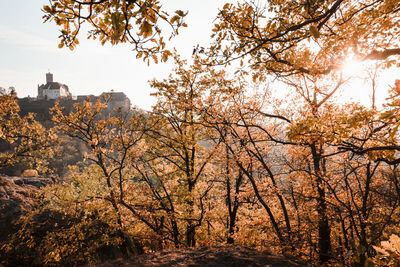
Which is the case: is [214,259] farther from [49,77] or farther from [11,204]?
[49,77]

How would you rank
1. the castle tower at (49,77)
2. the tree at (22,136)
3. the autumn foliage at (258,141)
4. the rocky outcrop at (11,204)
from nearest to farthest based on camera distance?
the autumn foliage at (258,141) < the tree at (22,136) < the rocky outcrop at (11,204) < the castle tower at (49,77)

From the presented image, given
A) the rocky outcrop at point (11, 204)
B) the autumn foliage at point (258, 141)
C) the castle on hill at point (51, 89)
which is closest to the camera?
the autumn foliage at point (258, 141)

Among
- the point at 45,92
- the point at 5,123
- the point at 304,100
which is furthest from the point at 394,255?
the point at 45,92

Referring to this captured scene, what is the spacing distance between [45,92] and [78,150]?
4312cm

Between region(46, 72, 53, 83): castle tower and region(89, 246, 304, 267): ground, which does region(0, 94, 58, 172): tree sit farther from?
region(46, 72, 53, 83): castle tower

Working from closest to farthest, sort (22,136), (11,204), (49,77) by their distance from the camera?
(22,136), (11,204), (49,77)

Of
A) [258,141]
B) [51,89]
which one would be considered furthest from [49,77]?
[258,141]

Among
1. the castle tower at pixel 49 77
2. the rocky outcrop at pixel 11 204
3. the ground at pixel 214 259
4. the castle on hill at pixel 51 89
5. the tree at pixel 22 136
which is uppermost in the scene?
the castle tower at pixel 49 77

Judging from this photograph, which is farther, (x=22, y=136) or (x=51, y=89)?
(x=51, y=89)

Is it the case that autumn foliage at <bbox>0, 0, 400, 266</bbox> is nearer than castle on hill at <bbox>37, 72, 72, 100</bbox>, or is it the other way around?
autumn foliage at <bbox>0, 0, 400, 266</bbox>

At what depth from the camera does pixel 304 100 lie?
888 cm

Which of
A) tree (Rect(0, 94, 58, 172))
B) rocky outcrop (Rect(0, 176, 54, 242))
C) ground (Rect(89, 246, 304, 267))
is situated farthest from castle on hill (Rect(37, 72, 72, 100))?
ground (Rect(89, 246, 304, 267))

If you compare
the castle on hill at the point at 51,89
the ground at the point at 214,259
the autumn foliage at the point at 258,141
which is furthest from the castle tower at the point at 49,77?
the ground at the point at 214,259

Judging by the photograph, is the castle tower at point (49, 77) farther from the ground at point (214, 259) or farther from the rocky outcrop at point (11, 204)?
the ground at point (214, 259)
